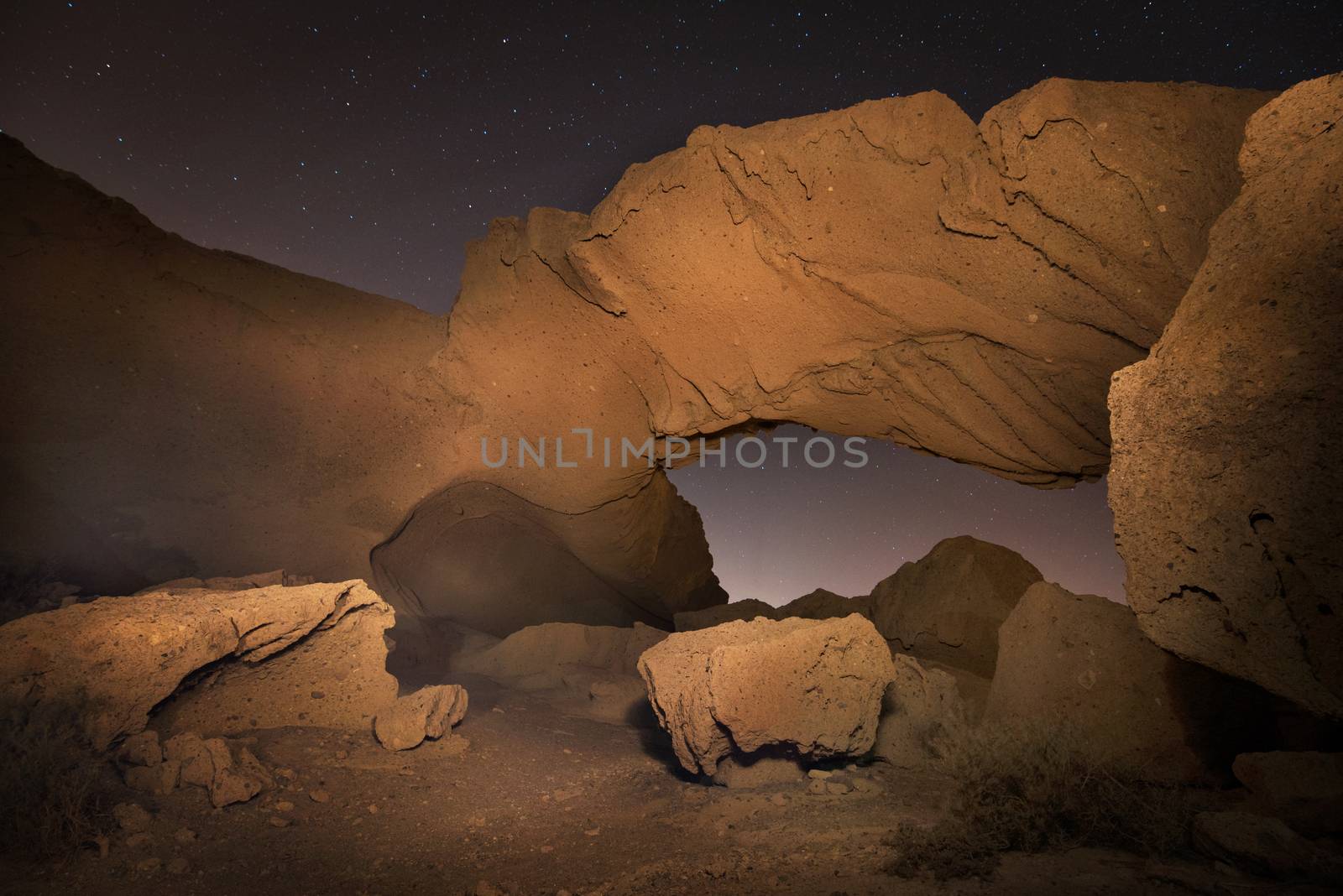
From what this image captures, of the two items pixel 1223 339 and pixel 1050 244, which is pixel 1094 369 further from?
pixel 1223 339

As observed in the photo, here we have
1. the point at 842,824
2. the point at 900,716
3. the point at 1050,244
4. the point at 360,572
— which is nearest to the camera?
the point at 842,824

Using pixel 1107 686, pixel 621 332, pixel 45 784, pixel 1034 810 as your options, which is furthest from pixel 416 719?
pixel 1107 686

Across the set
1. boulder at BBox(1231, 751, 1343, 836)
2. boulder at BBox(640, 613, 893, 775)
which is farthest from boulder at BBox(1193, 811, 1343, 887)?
boulder at BBox(640, 613, 893, 775)

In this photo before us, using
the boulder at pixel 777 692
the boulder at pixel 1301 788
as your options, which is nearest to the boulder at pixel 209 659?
the boulder at pixel 777 692

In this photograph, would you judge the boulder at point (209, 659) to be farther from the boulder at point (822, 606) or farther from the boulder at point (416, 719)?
the boulder at point (822, 606)

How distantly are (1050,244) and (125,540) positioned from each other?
7914mm

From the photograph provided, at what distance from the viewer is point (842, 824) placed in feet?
10.9

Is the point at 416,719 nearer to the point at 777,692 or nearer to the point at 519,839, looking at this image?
the point at 519,839

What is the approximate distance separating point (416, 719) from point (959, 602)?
531 cm

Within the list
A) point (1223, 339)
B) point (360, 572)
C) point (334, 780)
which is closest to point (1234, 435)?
point (1223, 339)

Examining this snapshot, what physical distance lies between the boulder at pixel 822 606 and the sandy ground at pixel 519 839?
14.3 feet

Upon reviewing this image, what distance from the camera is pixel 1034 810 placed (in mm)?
2898

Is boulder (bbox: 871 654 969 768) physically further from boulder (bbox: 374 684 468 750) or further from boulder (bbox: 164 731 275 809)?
boulder (bbox: 164 731 275 809)

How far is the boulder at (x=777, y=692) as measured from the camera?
3945mm
